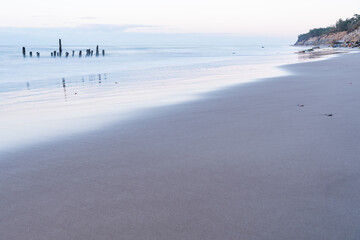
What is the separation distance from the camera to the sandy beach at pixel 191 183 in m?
2.07

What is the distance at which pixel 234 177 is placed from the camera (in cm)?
282

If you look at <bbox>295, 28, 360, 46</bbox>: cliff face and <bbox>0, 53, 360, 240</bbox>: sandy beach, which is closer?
<bbox>0, 53, 360, 240</bbox>: sandy beach

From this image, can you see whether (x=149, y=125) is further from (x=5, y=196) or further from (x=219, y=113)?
(x=5, y=196)

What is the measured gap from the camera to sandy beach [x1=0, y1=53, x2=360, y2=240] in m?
2.07

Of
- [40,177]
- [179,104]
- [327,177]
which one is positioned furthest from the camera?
[179,104]

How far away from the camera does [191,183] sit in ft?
8.94

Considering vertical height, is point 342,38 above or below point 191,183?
above

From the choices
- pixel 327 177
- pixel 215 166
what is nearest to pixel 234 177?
pixel 215 166

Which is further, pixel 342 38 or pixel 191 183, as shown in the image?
pixel 342 38

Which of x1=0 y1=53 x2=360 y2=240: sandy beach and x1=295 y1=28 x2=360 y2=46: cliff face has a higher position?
x1=295 y1=28 x2=360 y2=46: cliff face

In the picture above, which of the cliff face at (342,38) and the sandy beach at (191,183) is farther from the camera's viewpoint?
the cliff face at (342,38)

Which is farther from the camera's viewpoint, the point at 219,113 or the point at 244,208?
the point at 219,113

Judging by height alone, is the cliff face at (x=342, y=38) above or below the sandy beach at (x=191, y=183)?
above

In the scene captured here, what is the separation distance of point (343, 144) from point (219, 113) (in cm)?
245
